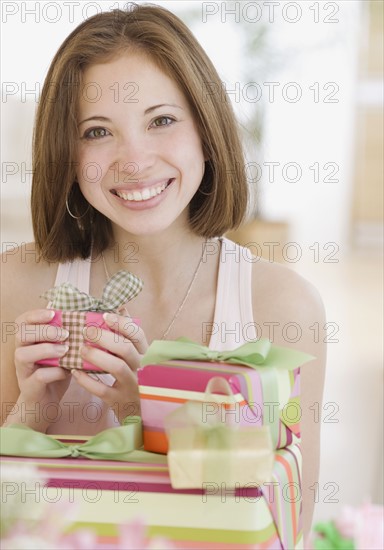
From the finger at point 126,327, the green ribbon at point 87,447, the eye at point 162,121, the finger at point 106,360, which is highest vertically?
the eye at point 162,121

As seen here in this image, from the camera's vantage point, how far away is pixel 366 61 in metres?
7.23

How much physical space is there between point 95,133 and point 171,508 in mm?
701

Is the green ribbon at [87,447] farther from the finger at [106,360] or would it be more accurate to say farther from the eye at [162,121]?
the eye at [162,121]

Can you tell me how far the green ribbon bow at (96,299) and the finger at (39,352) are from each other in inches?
2.2

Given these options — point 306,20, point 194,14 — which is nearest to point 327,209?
point 306,20

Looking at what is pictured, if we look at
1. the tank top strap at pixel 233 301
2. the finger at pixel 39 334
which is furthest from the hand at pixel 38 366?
the tank top strap at pixel 233 301

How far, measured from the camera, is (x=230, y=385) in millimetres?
762

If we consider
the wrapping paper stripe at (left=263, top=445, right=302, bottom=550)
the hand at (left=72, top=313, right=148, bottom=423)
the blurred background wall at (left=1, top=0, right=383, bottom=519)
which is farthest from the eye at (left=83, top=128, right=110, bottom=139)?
the blurred background wall at (left=1, top=0, right=383, bottom=519)

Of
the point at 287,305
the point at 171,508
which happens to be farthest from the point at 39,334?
the point at 287,305

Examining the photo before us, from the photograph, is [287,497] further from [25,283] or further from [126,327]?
[25,283]

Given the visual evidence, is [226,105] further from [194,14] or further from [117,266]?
[194,14]

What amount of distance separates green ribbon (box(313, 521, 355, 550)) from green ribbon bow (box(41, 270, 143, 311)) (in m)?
0.45

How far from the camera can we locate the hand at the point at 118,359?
0.99 meters

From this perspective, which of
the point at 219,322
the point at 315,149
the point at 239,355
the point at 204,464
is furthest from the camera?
the point at 315,149
